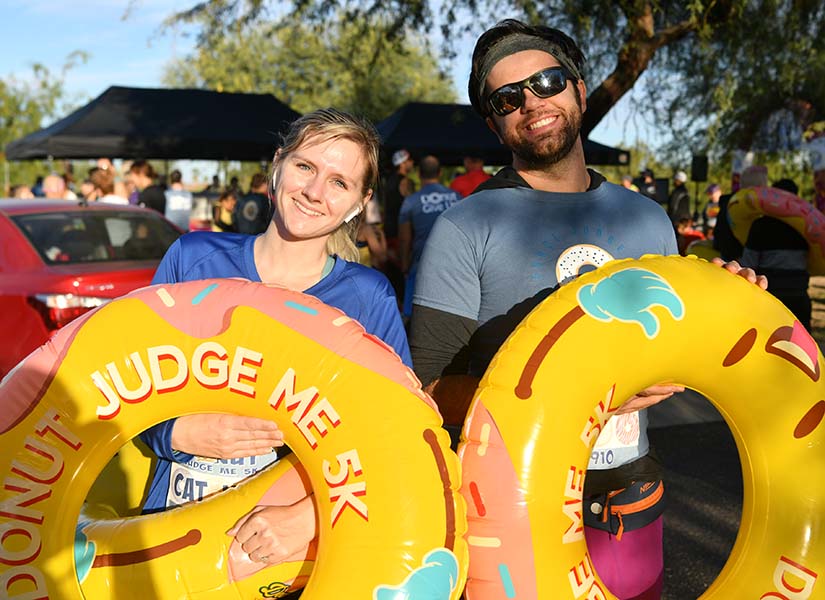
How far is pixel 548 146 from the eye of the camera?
2113 millimetres

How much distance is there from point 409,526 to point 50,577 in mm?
754

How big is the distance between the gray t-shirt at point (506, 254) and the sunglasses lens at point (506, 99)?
0.21 meters

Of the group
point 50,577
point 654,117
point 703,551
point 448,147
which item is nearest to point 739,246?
point 654,117

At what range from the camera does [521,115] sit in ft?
7.02

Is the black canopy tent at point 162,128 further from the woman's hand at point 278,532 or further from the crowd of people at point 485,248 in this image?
the woman's hand at point 278,532

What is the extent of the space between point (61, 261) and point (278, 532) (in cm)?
411

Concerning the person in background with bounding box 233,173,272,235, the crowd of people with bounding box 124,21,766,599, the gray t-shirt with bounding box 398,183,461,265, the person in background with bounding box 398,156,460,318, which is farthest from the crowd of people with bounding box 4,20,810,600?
the person in background with bounding box 233,173,272,235

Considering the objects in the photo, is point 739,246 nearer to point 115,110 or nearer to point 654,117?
point 654,117

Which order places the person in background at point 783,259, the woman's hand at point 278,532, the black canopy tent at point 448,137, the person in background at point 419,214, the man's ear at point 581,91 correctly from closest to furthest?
the woman's hand at point 278,532 → the man's ear at point 581,91 → the person in background at point 783,259 → the person in background at point 419,214 → the black canopy tent at point 448,137

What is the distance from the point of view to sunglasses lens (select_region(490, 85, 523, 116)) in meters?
2.13

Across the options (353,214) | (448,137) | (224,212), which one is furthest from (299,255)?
(448,137)

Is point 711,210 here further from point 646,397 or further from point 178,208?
point 646,397

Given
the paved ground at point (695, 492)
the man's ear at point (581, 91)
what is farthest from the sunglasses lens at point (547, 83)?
the paved ground at point (695, 492)

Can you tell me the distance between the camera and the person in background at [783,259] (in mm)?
6836
